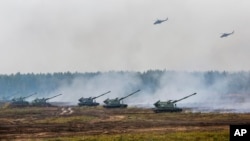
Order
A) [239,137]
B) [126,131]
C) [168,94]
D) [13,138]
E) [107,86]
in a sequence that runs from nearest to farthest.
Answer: [239,137]
[13,138]
[126,131]
[168,94]
[107,86]

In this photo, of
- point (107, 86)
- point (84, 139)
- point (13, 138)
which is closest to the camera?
point (84, 139)

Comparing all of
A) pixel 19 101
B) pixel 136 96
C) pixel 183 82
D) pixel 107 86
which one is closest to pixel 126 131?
pixel 19 101

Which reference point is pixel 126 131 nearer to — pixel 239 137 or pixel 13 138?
pixel 13 138

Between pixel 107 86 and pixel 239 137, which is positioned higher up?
pixel 107 86

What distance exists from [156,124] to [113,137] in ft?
47.3

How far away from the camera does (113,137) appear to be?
40625 millimetres

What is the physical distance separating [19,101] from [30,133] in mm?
75425

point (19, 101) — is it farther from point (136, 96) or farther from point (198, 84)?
point (198, 84)

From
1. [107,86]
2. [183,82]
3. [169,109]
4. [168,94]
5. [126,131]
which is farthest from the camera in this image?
[107,86]

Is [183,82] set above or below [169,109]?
above

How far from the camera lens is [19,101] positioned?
4715 inches

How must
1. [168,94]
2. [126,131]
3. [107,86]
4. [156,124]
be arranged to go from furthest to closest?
[107,86]
[168,94]
[156,124]
[126,131]

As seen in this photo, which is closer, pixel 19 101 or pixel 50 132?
pixel 50 132

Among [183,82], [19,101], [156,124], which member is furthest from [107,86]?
[156,124]
